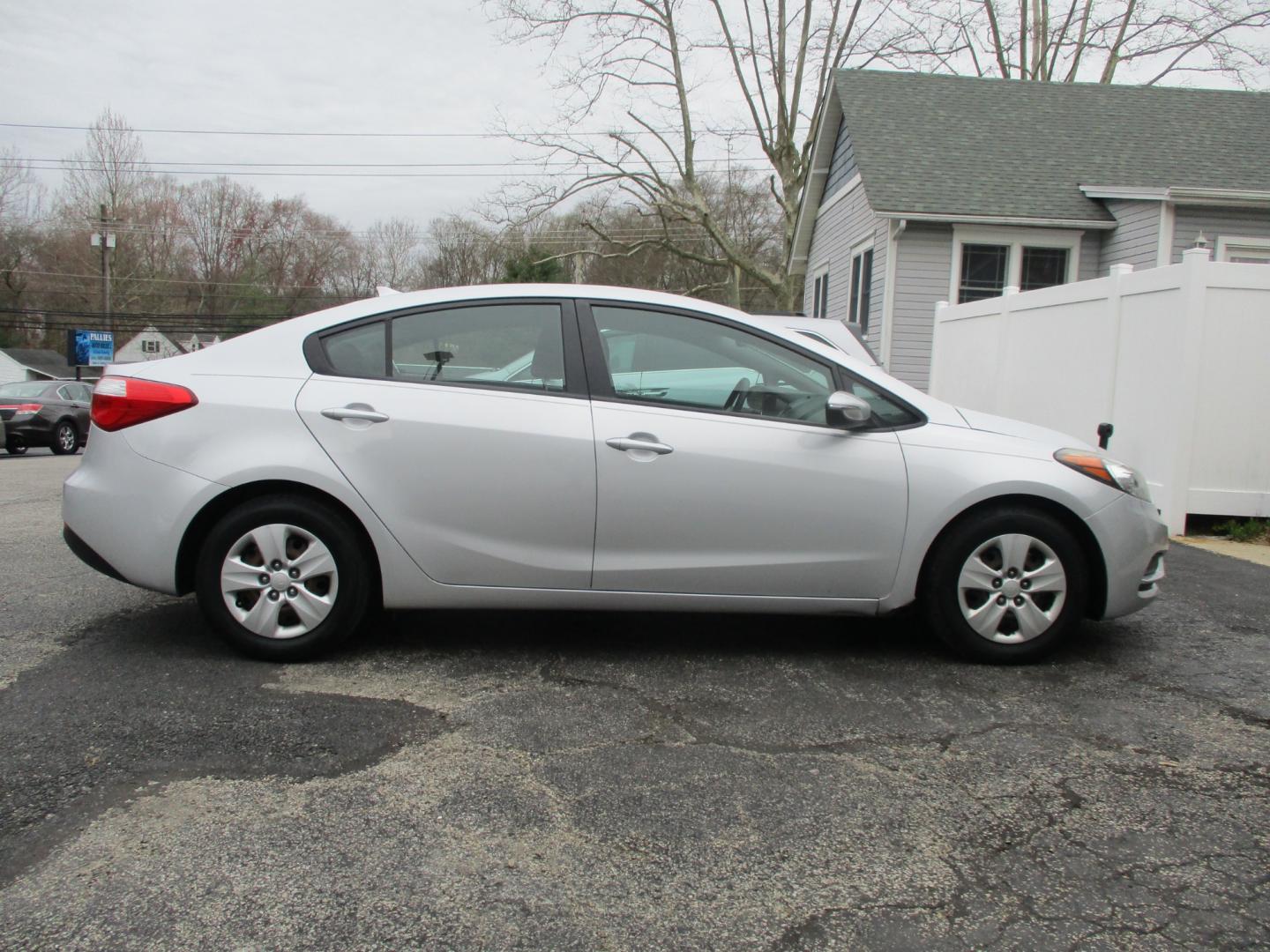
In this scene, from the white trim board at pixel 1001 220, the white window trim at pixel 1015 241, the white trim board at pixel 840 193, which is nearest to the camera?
the white trim board at pixel 1001 220

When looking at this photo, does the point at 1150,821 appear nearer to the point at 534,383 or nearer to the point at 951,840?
the point at 951,840

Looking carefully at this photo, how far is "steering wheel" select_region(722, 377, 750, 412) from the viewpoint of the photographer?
398 centimetres

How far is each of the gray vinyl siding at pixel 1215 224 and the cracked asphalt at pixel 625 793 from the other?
11.4 m

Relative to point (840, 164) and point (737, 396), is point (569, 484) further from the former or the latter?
point (840, 164)

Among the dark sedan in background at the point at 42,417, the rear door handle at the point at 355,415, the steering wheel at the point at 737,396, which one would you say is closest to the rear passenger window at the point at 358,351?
the rear door handle at the point at 355,415

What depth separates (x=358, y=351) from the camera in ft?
13.0

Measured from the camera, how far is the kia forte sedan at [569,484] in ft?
12.4

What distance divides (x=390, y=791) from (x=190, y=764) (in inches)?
26.4

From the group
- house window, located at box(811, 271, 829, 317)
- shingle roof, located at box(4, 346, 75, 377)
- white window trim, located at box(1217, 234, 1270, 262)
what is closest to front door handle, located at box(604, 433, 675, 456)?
white window trim, located at box(1217, 234, 1270, 262)

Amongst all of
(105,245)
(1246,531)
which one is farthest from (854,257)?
(105,245)

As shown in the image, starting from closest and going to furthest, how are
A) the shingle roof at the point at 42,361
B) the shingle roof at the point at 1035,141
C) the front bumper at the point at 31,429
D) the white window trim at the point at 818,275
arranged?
the shingle roof at the point at 1035,141
the front bumper at the point at 31,429
the white window trim at the point at 818,275
the shingle roof at the point at 42,361

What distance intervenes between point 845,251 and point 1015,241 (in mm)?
4098

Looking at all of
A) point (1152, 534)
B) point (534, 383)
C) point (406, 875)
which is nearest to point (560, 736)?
point (406, 875)

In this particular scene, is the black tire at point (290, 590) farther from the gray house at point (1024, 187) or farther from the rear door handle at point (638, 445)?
the gray house at point (1024, 187)
